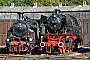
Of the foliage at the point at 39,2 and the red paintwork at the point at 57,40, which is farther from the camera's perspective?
the foliage at the point at 39,2

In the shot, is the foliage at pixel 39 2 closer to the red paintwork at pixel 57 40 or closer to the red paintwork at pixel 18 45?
the red paintwork at pixel 18 45

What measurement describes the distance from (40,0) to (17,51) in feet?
241

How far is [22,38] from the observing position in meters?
27.6

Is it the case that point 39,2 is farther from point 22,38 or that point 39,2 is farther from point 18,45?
point 18,45

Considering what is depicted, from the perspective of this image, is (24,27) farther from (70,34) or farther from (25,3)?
(25,3)

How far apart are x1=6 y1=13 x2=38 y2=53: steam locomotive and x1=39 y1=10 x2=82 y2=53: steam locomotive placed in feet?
3.20

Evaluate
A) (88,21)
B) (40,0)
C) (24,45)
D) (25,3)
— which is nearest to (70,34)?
(24,45)

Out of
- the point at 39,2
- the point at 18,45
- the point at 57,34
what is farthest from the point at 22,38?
the point at 39,2

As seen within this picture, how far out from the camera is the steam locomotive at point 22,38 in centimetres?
2708

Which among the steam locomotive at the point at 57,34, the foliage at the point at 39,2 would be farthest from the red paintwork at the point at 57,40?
the foliage at the point at 39,2

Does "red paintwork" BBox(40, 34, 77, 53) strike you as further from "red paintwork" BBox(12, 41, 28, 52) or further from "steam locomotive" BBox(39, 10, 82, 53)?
"red paintwork" BBox(12, 41, 28, 52)

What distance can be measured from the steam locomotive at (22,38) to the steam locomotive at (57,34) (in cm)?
97

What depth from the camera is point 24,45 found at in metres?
27.2

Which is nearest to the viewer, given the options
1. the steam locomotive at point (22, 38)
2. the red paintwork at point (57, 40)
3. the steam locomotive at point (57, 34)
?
the red paintwork at point (57, 40)
